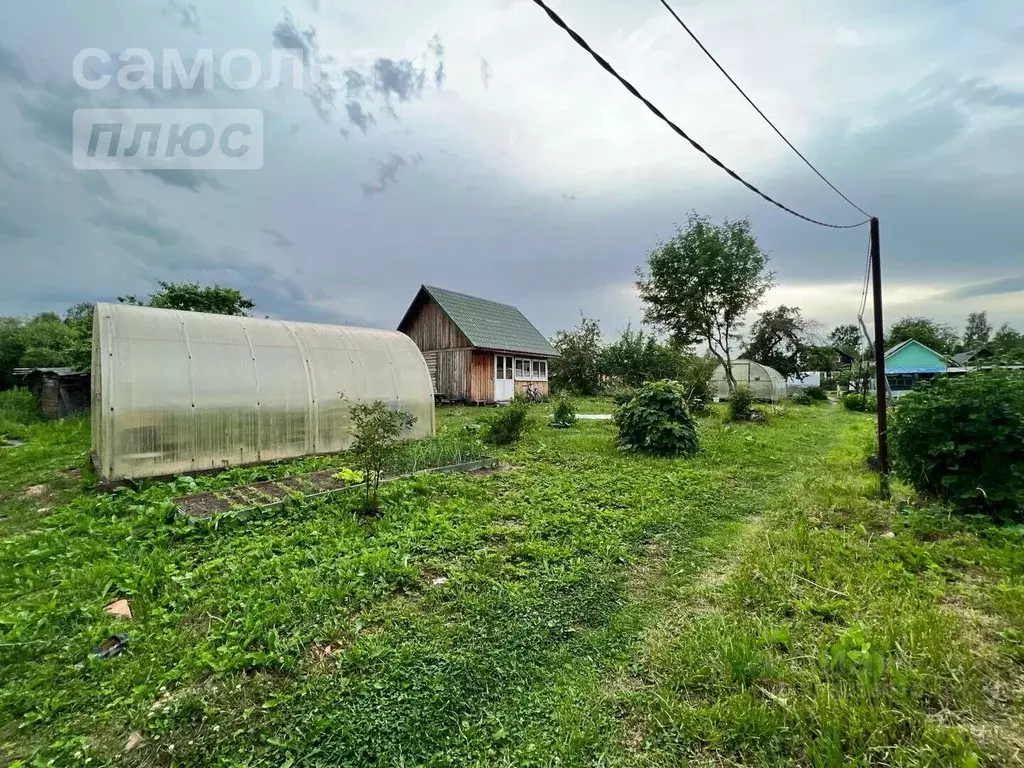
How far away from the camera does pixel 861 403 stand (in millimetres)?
22641

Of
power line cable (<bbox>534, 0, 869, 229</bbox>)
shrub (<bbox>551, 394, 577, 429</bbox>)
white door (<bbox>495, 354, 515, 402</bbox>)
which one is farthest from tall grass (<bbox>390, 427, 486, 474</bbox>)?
white door (<bbox>495, 354, 515, 402</bbox>)

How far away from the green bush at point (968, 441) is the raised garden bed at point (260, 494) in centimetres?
677

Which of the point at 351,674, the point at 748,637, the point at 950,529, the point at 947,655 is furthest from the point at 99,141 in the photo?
the point at 950,529

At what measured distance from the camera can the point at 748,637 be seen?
2758mm

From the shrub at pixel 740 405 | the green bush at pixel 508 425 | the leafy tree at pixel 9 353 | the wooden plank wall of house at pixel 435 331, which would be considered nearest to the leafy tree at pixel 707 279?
the shrub at pixel 740 405

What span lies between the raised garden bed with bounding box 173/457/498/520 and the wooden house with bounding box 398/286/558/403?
12.5 metres

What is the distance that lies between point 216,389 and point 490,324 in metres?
16.0

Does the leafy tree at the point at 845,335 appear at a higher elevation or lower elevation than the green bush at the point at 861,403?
higher

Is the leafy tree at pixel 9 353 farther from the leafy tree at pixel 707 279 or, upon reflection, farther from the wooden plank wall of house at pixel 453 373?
the leafy tree at pixel 707 279

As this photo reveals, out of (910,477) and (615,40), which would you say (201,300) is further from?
(910,477)

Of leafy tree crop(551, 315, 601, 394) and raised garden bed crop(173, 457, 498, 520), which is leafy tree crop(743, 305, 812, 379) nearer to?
leafy tree crop(551, 315, 601, 394)

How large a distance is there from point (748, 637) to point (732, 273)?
921 inches

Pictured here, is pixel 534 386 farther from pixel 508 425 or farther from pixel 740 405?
pixel 508 425

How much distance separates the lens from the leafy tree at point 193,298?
21625 millimetres
